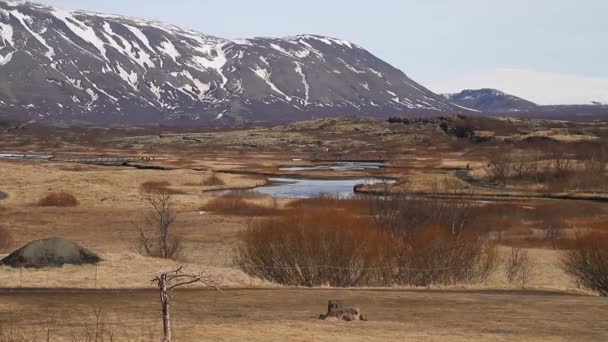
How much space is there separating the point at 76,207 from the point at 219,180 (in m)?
30.1

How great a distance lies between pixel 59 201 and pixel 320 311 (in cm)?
5010

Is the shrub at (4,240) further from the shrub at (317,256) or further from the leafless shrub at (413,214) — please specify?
the leafless shrub at (413,214)

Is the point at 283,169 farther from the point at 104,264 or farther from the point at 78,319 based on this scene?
the point at 78,319

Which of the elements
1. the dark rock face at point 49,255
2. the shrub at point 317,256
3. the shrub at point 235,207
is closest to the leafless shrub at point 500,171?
the shrub at point 235,207

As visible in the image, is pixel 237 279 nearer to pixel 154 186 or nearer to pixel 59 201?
pixel 59 201

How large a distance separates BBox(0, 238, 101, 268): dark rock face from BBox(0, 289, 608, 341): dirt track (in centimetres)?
495

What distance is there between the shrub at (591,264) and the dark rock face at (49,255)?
2093 centimetres

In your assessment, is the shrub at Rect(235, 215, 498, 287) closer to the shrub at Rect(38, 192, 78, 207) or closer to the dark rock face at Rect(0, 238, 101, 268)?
the dark rock face at Rect(0, 238, 101, 268)

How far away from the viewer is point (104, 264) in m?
34.7

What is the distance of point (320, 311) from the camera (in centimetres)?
2577

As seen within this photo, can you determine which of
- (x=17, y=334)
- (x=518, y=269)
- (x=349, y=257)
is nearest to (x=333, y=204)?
(x=518, y=269)

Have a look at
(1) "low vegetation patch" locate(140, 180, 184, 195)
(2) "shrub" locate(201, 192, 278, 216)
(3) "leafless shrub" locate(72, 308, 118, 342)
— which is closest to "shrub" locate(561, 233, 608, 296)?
(3) "leafless shrub" locate(72, 308, 118, 342)

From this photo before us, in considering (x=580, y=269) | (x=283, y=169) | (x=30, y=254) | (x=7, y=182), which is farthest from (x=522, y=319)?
Answer: (x=283, y=169)

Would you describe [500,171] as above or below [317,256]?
above
